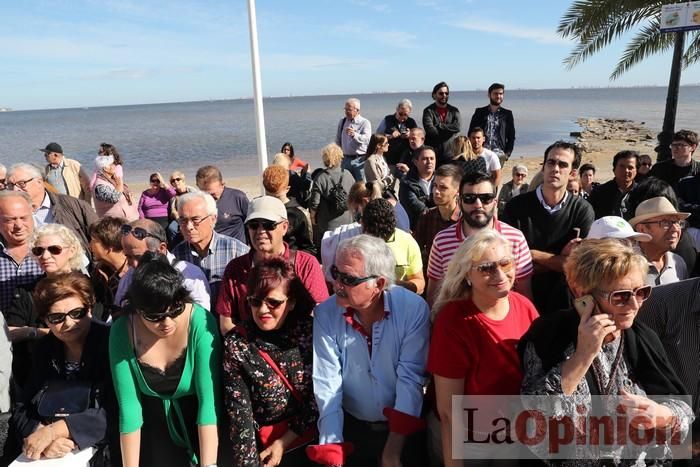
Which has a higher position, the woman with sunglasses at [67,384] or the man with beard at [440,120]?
the man with beard at [440,120]

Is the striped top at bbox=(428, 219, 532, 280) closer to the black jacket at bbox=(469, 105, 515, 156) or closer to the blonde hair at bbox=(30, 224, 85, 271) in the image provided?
the blonde hair at bbox=(30, 224, 85, 271)

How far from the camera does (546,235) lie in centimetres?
381

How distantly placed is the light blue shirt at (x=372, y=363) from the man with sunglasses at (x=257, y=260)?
1.66ft

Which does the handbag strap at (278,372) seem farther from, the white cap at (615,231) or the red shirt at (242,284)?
the white cap at (615,231)

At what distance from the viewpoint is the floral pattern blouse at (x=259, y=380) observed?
8.49 feet

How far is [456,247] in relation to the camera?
351 centimetres

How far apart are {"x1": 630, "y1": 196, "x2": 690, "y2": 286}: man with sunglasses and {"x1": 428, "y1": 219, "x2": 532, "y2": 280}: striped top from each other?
2.47ft

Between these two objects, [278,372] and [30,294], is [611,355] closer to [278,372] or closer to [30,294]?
[278,372]

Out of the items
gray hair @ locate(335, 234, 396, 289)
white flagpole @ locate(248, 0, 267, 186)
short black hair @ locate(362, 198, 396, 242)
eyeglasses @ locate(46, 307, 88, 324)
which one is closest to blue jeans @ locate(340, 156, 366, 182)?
white flagpole @ locate(248, 0, 267, 186)

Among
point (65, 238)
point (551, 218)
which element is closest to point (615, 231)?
point (551, 218)

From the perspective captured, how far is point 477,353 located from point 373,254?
0.73 meters

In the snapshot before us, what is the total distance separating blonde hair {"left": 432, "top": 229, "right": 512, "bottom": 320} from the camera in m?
2.46

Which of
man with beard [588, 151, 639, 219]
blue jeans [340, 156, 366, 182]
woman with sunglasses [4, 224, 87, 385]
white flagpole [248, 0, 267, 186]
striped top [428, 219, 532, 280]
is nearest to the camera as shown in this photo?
striped top [428, 219, 532, 280]

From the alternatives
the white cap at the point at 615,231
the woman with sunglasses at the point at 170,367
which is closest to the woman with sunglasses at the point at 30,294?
the woman with sunglasses at the point at 170,367
